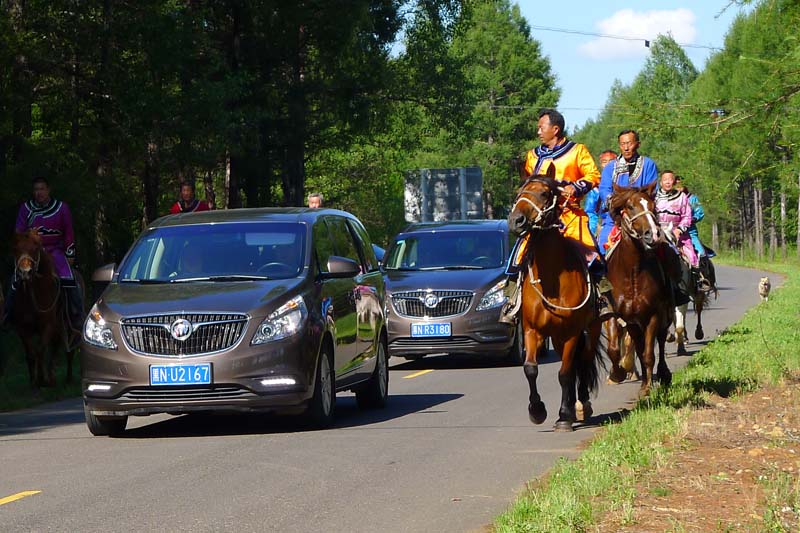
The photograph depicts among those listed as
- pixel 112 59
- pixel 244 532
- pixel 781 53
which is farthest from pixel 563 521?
pixel 112 59

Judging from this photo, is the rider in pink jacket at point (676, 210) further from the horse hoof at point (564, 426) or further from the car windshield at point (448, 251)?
the horse hoof at point (564, 426)

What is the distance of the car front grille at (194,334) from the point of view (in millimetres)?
11422

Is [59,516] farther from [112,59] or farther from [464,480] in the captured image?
[112,59]

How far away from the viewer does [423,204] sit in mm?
42125

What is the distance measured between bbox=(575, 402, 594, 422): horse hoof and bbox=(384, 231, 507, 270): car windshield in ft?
25.6

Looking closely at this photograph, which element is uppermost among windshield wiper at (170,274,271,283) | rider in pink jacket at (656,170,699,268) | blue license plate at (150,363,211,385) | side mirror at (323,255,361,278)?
rider in pink jacket at (656,170,699,268)

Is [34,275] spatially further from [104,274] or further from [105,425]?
[105,425]

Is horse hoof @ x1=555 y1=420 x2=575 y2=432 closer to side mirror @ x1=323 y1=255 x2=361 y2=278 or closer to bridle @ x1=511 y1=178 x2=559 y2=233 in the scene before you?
bridle @ x1=511 y1=178 x2=559 y2=233

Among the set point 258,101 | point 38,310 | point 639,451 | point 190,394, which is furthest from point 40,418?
point 258,101

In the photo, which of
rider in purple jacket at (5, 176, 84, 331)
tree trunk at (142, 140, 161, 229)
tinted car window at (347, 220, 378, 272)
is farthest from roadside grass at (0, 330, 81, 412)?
tree trunk at (142, 140, 161, 229)

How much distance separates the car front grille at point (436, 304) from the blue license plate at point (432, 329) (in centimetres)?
15

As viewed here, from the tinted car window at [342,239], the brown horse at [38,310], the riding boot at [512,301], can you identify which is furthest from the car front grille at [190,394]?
the brown horse at [38,310]

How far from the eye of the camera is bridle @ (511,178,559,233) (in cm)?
1069

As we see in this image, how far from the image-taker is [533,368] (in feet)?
37.3
